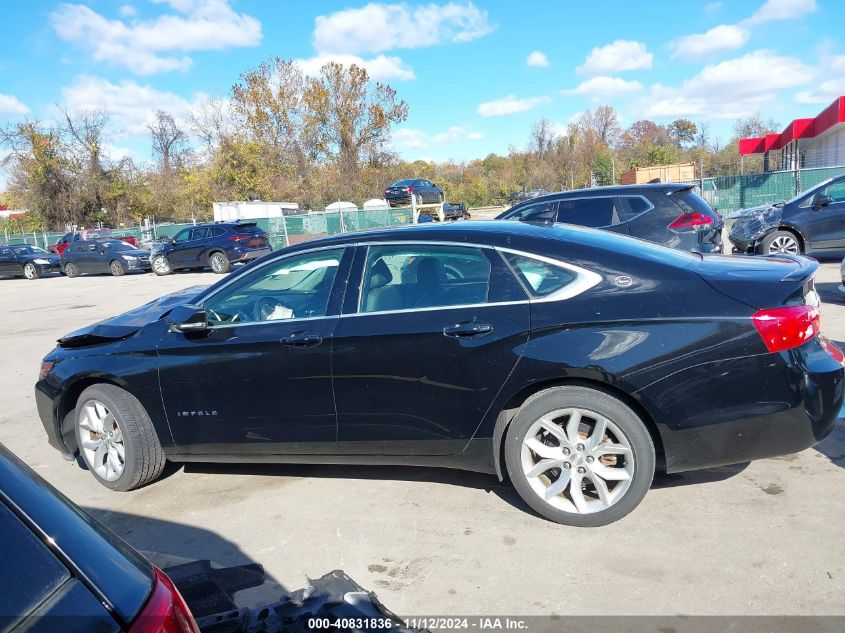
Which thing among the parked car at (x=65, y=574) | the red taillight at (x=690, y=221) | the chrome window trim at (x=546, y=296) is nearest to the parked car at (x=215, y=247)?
the red taillight at (x=690, y=221)

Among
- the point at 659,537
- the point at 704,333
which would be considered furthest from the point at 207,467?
the point at 704,333

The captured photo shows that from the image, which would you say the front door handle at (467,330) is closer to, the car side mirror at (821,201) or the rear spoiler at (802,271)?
the rear spoiler at (802,271)

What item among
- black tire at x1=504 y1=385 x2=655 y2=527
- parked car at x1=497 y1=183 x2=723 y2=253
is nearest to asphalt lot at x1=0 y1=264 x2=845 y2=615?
black tire at x1=504 y1=385 x2=655 y2=527

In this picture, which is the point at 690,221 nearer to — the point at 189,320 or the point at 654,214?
the point at 654,214

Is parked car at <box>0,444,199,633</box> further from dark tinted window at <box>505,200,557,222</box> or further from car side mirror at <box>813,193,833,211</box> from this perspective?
car side mirror at <box>813,193,833,211</box>

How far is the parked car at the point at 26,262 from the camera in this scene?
89.5 feet

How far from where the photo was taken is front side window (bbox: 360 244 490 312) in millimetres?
3875

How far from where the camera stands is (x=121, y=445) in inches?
180

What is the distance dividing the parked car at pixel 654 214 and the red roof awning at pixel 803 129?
2125cm

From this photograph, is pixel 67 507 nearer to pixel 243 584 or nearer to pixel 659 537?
pixel 243 584

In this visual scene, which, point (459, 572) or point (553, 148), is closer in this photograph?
point (459, 572)

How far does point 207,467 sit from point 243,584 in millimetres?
1894

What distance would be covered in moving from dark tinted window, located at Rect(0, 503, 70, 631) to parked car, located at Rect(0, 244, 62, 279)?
29.7 metres

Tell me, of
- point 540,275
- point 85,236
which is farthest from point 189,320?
point 85,236
